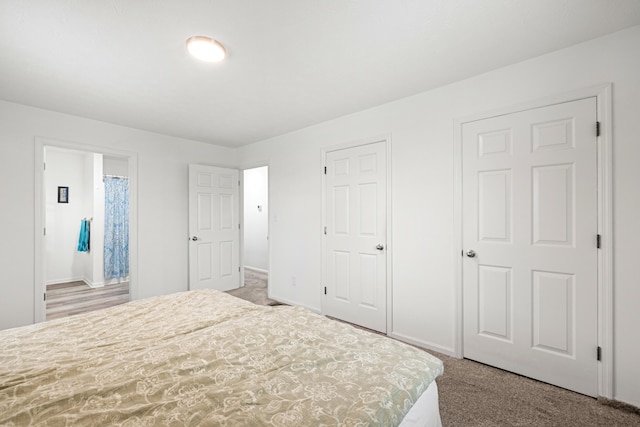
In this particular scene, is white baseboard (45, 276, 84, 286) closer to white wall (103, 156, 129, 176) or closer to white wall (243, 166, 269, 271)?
white wall (103, 156, 129, 176)

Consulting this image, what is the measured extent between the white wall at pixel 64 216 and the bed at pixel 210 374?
189 inches

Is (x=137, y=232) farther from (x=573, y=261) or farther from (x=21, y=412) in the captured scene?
(x=573, y=261)

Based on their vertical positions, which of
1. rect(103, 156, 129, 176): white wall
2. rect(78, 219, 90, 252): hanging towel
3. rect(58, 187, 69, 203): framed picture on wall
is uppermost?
rect(103, 156, 129, 176): white wall

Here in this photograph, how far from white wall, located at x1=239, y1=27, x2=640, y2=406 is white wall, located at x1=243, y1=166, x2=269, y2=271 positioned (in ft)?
7.01

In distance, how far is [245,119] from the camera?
3471 millimetres

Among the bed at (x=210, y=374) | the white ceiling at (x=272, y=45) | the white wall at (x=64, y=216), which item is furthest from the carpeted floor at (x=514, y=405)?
the white wall at (x=64, y=216)

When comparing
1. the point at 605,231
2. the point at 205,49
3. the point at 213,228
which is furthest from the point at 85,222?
the point at 605,231

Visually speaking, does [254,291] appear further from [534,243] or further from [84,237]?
[534,243]

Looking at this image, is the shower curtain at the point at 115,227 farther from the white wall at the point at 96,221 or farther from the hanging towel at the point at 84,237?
the hanging towel at the point at 84,237

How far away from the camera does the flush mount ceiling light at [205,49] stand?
74.0 inches

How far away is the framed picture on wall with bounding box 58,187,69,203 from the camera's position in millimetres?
5195

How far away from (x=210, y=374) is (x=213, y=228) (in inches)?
145

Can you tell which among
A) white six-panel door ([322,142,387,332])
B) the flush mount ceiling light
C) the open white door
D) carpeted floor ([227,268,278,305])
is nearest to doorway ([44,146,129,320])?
the open white door

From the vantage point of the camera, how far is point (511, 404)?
1883 millimetres
